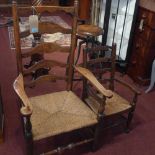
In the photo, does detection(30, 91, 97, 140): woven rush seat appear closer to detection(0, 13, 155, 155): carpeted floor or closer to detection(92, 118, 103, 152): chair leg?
detection(92, 118, 103, 152): chair leg

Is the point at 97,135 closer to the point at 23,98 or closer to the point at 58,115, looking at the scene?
the point at 58,115

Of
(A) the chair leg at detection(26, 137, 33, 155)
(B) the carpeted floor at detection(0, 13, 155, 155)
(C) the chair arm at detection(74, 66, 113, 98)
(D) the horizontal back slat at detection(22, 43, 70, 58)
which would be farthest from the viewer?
(B) the carpeted floor at detection(0, 13, 155, 155)

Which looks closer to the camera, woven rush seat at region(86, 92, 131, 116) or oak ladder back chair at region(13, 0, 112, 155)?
oak ladder back chair at region(13, 0, 112, 155)

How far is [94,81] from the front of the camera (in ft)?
5.52

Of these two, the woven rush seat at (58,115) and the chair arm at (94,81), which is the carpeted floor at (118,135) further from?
the chair arm at (94,81)

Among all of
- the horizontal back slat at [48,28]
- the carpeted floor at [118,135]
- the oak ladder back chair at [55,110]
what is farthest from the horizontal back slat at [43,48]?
the carpeted floor at [118,135]

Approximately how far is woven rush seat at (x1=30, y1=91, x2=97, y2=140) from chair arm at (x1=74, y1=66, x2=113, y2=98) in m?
0.23

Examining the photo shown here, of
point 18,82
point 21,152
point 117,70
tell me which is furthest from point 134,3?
point 21,152

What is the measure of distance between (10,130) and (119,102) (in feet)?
3.29

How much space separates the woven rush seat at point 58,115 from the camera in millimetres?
1532

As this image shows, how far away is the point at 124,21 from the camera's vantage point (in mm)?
3021

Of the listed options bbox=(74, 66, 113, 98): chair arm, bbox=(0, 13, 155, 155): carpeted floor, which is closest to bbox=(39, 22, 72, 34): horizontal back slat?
bbox=(74, 66, 113, 98): chair arm

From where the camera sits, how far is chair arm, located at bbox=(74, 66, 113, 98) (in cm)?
157

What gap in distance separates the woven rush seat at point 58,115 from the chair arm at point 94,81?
23 cm
